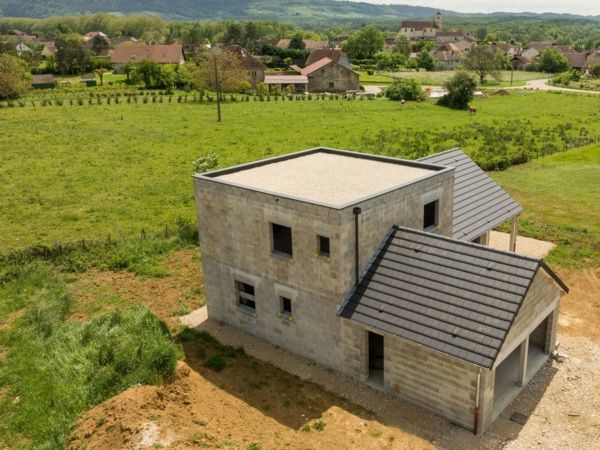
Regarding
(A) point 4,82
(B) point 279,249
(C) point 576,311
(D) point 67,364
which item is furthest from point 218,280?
(A) point 4,82

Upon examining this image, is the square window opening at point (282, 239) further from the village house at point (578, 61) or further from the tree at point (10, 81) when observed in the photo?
the village house at point (578, 61)

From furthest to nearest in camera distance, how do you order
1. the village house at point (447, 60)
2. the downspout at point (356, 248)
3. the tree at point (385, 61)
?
the village house at point (447, 60)
the tree at point (385, 61)
the downspout at point (356, 248)

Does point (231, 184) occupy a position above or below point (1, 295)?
above

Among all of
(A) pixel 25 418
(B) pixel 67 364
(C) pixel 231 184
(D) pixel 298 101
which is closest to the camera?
(A) pixel 25 418

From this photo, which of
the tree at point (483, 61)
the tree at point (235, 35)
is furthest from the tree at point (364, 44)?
the tree at point (483, 61)

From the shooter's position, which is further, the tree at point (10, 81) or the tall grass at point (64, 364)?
the tree at point (10, 81)

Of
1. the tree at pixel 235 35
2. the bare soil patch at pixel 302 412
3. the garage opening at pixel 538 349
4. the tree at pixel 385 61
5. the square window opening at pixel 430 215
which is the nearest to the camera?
the bare soil patch at pixel 302 412

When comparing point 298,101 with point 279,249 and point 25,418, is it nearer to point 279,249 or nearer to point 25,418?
point 279,249
